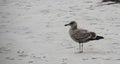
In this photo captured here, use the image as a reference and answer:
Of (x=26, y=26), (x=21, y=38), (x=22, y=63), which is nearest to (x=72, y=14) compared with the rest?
(x=26, y=26)

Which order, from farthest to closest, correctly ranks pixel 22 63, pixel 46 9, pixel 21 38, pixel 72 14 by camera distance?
pixel 46 9
pixel 72 14
pixel 21 38
pixel 22 63

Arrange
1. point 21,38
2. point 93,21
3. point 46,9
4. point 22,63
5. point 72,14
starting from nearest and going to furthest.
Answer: point 22,63 < point 21,38 < point 93,21 < point 72,14 < point 46,9

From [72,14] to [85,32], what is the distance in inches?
182

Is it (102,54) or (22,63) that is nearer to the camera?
(22,63)

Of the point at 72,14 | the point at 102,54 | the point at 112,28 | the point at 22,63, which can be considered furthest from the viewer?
the point at 72,14

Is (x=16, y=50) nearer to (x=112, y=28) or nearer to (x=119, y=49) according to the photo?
(x=119, y=49)

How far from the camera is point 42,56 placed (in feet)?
32.4

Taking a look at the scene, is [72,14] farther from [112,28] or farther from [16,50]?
[16,50]

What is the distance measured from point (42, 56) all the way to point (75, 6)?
6878 mm

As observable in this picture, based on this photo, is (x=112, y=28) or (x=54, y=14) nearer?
(x=112, y=28)

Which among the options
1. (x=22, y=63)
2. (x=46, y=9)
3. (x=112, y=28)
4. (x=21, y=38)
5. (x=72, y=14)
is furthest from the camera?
(x=46, y=9)

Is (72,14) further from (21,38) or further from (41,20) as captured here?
(21,38)

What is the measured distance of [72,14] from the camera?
1514 centimetres

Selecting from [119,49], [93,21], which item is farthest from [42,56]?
[93,21]
